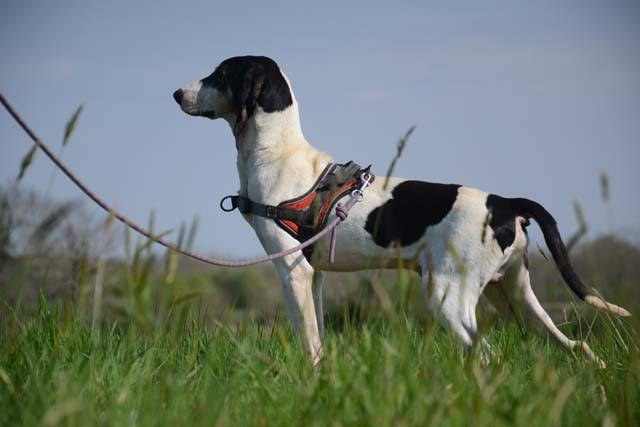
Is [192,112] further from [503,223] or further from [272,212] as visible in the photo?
[503,223]

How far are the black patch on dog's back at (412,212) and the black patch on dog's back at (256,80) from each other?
1.15 m

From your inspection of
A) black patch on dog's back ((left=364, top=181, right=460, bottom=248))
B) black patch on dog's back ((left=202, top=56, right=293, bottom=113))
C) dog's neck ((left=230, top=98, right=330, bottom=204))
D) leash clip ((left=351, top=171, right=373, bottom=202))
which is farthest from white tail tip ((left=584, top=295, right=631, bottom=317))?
black patch on dog's back ((left=202, top=56, right=293, bottom=113))

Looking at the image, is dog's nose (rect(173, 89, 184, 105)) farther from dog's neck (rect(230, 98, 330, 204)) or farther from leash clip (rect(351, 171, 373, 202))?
leash clip (rect(351, 171, 373, 202))

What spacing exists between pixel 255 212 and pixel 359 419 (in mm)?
2677

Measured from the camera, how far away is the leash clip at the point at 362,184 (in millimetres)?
4938

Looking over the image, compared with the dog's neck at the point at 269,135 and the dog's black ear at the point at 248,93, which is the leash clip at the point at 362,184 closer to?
the dog's neck at the point at 269,135

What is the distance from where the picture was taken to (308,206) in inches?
195

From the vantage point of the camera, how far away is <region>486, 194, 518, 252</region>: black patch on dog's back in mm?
4746

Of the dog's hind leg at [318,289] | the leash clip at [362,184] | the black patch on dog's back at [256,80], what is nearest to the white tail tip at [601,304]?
the leash clip at [362,184]

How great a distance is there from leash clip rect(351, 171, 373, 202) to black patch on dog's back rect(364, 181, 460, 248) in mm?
166

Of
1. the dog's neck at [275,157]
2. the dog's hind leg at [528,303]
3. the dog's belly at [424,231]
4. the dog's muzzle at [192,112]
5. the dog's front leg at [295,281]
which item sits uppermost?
the dog's muzzle at [192,112]

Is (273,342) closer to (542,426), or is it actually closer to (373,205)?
(373,205)

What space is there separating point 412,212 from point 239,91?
5.26 ft

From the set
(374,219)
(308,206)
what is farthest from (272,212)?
(374,219)
